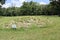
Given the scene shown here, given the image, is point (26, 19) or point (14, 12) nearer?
point (26, 19)

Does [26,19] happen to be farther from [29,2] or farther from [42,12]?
[29,2]

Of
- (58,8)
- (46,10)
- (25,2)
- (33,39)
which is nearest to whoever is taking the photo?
(33,39)

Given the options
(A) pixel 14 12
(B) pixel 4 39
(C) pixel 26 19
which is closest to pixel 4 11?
(A) pixel 14 12

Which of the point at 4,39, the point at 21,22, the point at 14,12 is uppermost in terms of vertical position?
the point at 4,39

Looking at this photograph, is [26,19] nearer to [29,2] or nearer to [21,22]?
[21,22]

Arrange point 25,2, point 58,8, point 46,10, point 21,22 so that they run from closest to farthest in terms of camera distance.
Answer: point 21,22
point 58,8
point 46,10
point 25,2

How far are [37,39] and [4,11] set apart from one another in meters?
24.7

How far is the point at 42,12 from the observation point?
32.9m

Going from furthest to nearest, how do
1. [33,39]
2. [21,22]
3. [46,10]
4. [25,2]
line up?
[25,2] < [46,10] < [21,22] < [33,39]

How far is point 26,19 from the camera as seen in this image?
18156 millimetres

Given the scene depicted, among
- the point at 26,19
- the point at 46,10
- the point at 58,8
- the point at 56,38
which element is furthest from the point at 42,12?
the point at 56,38

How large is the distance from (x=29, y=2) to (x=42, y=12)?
7.56 meters

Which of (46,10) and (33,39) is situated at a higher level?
(33,39)

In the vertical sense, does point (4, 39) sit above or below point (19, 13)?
above
